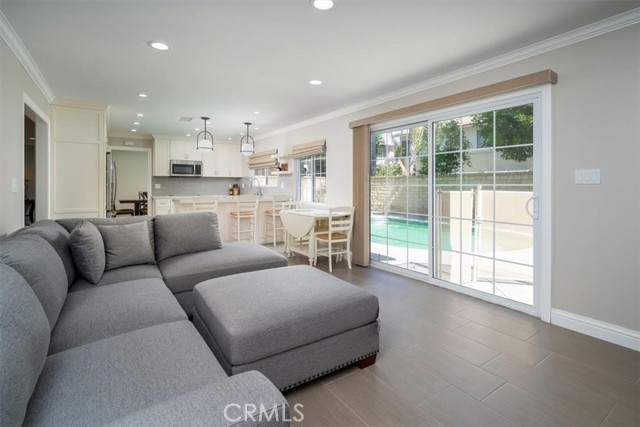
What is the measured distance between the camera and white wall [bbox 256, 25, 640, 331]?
2209 millimetres

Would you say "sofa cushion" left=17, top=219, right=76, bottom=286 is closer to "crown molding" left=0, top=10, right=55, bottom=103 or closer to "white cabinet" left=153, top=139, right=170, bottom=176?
"crown molding" left=0, top=10, right=55, bottom=103

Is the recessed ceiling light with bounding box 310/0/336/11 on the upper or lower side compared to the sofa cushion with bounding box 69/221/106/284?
upper

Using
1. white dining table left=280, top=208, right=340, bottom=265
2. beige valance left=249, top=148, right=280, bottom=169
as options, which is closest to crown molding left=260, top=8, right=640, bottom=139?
white dining table left=280, top=208, right=340, bottom=265

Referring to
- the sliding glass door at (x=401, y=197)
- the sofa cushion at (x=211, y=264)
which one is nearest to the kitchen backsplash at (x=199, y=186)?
the sliding glass door at (x=401, y=197)

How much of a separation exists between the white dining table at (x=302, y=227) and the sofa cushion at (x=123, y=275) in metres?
2.16

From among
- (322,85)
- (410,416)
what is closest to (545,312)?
(410,416)

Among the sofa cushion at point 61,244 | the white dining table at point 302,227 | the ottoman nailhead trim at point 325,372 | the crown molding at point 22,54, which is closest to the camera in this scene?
the ottoman nailhead trim at point 325,372

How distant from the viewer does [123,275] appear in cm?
234

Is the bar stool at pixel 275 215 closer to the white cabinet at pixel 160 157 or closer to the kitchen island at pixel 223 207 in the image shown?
the kitchen island at pixel 223 207

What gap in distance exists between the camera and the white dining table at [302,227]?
4.38 metres

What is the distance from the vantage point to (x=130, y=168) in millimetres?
9328

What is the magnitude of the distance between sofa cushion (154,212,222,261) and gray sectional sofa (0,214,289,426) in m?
0.35

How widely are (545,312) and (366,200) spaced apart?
2.38 meters

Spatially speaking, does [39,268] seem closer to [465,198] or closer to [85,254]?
[85,254]
